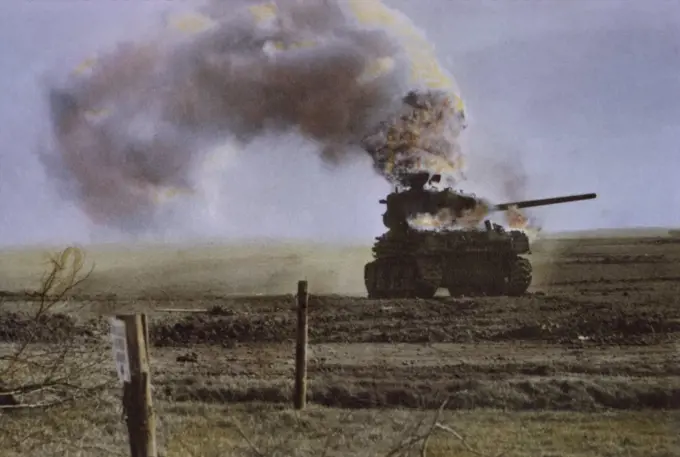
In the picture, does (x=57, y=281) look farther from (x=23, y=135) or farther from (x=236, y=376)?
(x=236, y=376)

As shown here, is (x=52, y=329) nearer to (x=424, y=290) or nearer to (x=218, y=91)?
(x=218, y=91)

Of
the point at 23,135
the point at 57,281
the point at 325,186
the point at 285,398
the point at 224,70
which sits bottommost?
the point at 285,398

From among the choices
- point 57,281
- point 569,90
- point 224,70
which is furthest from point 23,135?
point 569,90

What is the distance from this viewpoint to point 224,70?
509 centimetres

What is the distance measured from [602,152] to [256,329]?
2.51 meters

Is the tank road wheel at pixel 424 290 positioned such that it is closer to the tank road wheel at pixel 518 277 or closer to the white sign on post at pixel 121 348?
the tank road wheel at pixel 518 277

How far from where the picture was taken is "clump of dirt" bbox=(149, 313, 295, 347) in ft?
17.7

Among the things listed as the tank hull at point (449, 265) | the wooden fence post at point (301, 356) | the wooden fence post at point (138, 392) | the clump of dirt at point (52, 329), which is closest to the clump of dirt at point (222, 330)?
the wooden fence post at point (301, 356)

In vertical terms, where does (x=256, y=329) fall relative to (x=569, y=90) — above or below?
below

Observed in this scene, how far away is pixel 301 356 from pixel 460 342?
1.05 metres

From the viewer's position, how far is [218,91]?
510 cm

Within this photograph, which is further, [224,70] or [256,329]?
[256,329]

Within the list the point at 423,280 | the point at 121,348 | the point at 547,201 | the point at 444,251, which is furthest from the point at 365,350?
the point at 121,348

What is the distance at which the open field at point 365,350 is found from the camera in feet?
16.3
